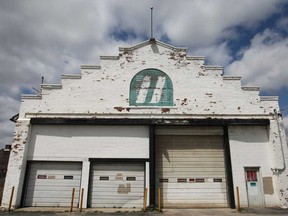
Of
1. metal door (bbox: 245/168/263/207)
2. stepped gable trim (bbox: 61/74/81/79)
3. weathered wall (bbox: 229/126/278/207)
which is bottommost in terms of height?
metal door (bbox: 245/168/263/207)

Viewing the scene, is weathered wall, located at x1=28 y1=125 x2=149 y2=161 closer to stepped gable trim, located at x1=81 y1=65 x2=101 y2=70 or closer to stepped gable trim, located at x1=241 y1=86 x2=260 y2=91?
stepped gable trim, located at x1=81 y1=65 x2=101 y2=70

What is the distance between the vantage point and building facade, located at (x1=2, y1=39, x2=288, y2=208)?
12.4 meters

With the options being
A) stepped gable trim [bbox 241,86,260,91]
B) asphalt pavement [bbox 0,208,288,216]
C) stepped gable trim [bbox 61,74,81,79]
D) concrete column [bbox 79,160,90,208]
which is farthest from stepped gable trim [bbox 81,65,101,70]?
stepped gable trim [bbox 241,86,260,91]

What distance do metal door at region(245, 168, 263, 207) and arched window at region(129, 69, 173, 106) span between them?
5614 mm

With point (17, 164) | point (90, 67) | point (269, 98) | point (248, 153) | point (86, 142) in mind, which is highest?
point (90, 67)

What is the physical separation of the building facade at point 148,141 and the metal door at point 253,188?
0.16 feet

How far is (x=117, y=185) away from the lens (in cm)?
1252

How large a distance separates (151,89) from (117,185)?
5544mm

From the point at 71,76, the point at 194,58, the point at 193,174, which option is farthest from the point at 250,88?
the point at 71,76

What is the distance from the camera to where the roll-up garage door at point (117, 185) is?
12242 mm

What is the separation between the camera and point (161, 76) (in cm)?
1403

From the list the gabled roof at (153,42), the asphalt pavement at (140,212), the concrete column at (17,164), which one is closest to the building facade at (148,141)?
the concrete column at (17,164)

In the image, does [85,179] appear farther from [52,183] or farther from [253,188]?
[253,188]

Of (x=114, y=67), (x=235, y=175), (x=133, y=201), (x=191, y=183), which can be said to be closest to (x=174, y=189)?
(x=191, y=183)
